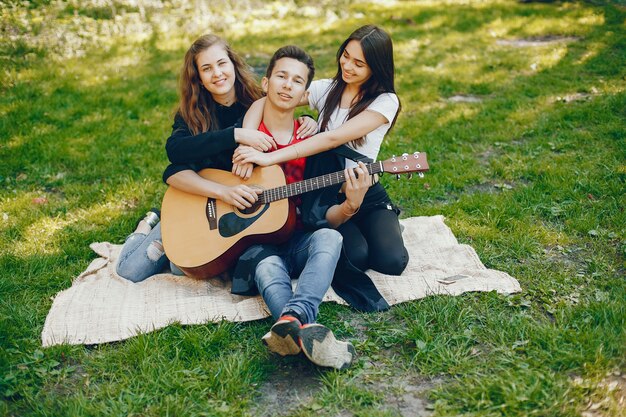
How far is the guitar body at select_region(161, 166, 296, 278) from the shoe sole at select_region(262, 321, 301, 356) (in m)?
0.72

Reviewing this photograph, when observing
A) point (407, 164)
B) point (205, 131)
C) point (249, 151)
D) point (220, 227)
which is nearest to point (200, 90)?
point (205, 131)

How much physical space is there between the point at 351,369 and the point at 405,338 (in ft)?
1.25

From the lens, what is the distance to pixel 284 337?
8.46 ft

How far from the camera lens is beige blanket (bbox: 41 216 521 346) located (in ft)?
10.1

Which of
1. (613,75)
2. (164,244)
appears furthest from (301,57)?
(613,75)

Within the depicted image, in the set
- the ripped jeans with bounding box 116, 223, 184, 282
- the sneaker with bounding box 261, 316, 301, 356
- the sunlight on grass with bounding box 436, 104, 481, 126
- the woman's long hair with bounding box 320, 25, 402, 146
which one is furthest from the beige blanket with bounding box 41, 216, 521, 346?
the sunlight on grass with bounding box 436, 104, 481, 126

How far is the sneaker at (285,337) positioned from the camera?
101 inches


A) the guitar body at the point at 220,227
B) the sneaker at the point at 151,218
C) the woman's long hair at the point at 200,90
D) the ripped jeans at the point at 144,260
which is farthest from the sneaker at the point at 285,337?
the sneaker at the point at 151,218

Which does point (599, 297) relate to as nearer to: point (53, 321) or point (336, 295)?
point (336, 295)

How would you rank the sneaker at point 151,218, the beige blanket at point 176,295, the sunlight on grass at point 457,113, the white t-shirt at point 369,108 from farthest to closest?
the sunlight on grass at point 457,113 → the sneaker at point 151,218 → the white t-shirt at point 369,108 → the beige blanket at point 176,295

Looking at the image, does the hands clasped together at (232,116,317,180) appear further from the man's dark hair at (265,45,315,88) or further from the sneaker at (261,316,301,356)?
the sneaker at (261,316,301,356)

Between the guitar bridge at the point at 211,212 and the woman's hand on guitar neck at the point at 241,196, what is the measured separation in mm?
103

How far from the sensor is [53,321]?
10.3 feet

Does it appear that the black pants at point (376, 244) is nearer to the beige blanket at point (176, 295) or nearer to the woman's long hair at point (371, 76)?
the beige blanket at point (176, 295)
